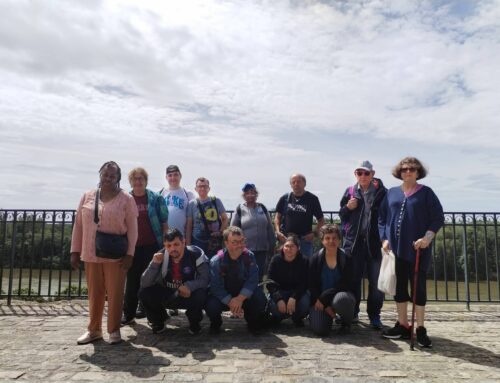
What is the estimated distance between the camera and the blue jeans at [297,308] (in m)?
5.15

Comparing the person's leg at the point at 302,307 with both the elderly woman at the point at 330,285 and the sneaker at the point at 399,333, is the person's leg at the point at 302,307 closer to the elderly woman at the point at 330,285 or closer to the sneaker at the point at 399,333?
the elderly woman at the point at 330,285

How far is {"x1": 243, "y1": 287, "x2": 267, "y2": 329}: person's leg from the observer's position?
4945 millimetres

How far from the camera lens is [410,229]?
450cm

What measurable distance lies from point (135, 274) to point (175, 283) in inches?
26.9

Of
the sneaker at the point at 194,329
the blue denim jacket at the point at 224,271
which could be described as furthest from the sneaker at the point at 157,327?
the blue denim jacket at the point at 224,271

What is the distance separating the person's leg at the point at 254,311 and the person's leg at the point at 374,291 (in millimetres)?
1454

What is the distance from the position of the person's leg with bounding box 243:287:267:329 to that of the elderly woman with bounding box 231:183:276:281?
0.87 metres

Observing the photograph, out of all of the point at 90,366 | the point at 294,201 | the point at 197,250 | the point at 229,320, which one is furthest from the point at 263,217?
the point at 90,366

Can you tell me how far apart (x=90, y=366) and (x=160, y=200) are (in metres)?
2.17

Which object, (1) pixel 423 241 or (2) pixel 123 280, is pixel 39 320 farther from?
(1) pixel 423 241

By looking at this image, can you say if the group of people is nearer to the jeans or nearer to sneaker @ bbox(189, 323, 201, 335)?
the jeans

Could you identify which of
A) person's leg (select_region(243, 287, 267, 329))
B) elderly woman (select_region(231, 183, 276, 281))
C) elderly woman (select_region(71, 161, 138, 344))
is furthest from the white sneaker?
elderly woman (select_region(231, 183, 276, 281))

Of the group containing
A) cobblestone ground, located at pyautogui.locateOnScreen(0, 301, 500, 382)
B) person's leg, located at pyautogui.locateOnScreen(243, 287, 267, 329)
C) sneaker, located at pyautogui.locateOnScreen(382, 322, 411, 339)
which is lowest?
cobblestone ground, located at pyautogui.locateOnScreen(0, 301, 500, 382)

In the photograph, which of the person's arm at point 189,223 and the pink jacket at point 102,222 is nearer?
the pink jacket at point 102,222
